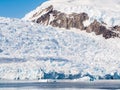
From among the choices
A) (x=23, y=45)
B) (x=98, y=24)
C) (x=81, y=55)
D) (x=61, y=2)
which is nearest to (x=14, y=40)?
(x=23, y=45)

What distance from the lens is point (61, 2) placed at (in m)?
146

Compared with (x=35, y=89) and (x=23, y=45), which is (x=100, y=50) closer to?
(x=23, y=45)

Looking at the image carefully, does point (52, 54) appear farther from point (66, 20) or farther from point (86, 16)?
point (66, 20)

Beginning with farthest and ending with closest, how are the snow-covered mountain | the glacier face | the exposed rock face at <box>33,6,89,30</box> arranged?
the exposed rock face at <box>33,6,89,30</box>
the snow-covered mountain
the glacier face

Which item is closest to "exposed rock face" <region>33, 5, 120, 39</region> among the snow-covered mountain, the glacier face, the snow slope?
the snow-covered mountain

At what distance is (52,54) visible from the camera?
346 feet

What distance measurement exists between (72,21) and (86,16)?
206 inches

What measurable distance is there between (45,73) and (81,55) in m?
19.1

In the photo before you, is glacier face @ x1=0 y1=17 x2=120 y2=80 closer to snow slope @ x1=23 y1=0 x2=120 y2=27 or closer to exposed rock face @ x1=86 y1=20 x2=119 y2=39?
exposed rock face @ x1=86 y1=20 x2=119 y2=39

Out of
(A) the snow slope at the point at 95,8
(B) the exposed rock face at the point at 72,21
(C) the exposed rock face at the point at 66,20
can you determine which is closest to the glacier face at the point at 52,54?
(B) the exposed rock face at the point at 72,21

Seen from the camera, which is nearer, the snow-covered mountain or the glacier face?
the glacier face

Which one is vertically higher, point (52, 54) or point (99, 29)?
point (99, 29)

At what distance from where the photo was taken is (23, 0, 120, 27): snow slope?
131250 millimetres

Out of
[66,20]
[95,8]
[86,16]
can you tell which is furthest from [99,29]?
[66,20]
